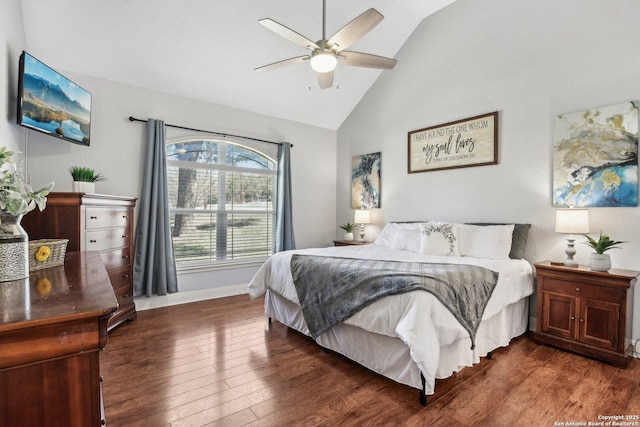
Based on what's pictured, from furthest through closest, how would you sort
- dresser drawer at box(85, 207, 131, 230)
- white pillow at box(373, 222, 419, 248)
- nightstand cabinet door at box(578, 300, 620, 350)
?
1. white pillow at box(373, 222, 419, 248)
2. dresser drawer at box(85, 207, 131, 230)
3. nightstand cabinet door at box(578, 300, 620, 350)

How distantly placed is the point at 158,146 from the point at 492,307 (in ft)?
12.9

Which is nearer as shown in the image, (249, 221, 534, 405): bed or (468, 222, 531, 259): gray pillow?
(249, 221, 534, 405): bed

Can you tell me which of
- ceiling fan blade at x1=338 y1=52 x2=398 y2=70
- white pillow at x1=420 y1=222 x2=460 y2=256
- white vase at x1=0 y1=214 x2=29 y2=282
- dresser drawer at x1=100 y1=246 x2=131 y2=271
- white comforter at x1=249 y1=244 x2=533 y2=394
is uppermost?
ceiling fan blade at x1=338 y1=52 x2=398 y2=70

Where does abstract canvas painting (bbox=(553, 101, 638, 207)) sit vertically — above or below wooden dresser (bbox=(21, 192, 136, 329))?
above

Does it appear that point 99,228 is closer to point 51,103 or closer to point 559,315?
point 51,103

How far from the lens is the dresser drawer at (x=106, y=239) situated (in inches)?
112

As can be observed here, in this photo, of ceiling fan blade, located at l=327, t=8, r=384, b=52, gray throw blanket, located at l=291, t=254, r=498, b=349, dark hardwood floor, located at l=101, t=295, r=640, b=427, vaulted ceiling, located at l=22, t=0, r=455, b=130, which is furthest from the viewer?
vaulted ceiling, located at l=22, t=0, r=455, b=130

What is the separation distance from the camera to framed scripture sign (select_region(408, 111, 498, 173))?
3.74 m

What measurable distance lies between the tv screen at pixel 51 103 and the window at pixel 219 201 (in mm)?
1049

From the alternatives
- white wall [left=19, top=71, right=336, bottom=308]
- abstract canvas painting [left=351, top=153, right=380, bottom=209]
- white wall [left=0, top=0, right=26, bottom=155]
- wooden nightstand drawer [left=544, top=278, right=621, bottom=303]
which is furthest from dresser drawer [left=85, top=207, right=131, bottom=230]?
wooden nightstand drawer [left=544, top=278, right=621, bottom=303]

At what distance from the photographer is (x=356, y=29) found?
2.34 meters

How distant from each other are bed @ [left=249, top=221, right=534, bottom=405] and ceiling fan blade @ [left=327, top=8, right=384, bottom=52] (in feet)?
6.01

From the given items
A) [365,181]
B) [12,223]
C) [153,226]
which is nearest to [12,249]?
[12,223]

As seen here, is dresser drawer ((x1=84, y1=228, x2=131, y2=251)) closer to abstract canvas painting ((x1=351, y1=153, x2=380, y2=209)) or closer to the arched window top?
the arched window top
